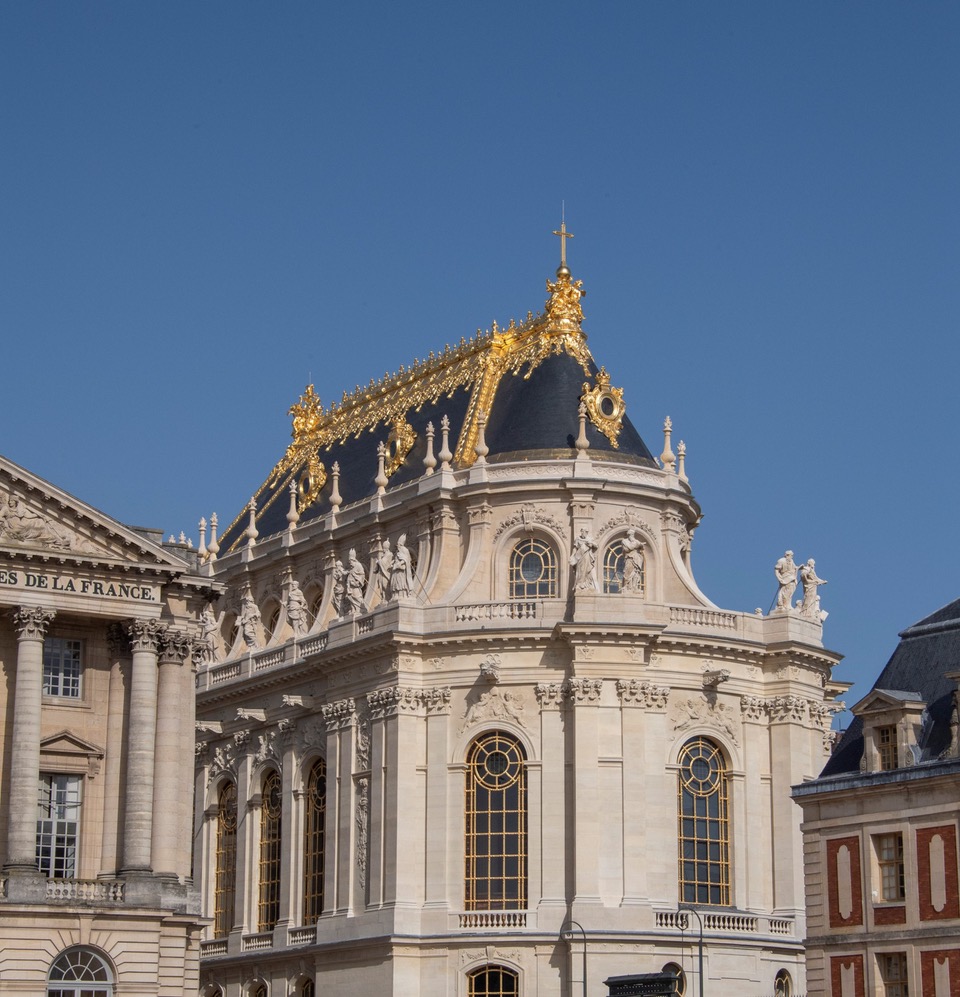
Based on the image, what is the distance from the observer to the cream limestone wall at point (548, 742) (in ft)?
235

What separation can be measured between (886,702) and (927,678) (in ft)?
6.30

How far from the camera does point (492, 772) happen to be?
73625 mm

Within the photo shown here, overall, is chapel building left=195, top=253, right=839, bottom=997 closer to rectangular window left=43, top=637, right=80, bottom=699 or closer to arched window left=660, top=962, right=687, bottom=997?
arched window left=660, top=962, right=687, bottom=997

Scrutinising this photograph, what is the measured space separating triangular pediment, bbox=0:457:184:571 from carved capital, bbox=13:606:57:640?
1.40m

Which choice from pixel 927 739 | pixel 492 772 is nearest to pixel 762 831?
pixel 492 772

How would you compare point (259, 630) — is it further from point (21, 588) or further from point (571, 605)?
point (21, 588)

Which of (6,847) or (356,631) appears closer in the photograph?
(6,847)

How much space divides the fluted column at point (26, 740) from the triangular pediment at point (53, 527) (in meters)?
1.70

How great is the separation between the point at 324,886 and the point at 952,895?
92.4ft

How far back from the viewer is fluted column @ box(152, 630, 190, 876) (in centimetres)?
6000

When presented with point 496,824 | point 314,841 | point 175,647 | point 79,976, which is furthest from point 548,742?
point 79,976

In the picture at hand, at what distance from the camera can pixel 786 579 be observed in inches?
3086

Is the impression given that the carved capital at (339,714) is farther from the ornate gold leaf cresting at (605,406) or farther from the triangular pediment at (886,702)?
the triangular pediment at (886,702)

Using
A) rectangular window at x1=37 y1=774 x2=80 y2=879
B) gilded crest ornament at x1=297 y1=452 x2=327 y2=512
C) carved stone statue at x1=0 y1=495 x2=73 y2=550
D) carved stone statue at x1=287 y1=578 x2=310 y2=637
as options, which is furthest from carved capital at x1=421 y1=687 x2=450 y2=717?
carved stone statue at x1=0 y1=495 x2=73 y2=550
